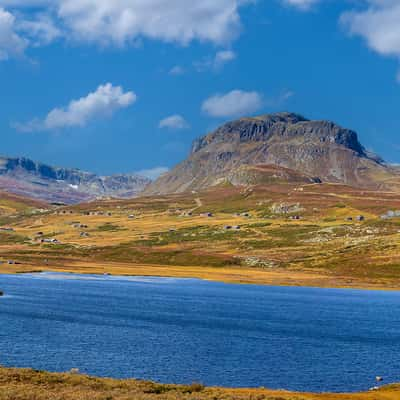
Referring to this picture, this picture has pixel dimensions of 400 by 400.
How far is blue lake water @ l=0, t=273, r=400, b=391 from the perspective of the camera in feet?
254

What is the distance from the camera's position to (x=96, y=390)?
5359cm

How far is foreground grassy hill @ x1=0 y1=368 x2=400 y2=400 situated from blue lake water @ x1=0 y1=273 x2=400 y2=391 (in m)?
14.1

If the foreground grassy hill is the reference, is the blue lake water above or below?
below

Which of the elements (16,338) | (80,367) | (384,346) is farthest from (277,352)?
(16,338)

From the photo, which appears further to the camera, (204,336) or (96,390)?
(204,336)

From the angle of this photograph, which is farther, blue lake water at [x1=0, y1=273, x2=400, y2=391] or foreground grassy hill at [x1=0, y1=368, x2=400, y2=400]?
blue lake water at [x1=0, y1=273, x2=400, y2=391]

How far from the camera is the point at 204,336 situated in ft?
342

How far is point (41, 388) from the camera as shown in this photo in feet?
173

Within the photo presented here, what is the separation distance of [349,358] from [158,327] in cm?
3425

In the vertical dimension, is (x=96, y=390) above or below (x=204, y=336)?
above

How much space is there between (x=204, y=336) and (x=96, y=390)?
51810 millimetres

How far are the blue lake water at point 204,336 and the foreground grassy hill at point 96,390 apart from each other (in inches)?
555

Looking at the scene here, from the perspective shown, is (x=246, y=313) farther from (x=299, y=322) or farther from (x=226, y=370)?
(x=226, y=370)

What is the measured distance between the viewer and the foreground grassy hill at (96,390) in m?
49.7
